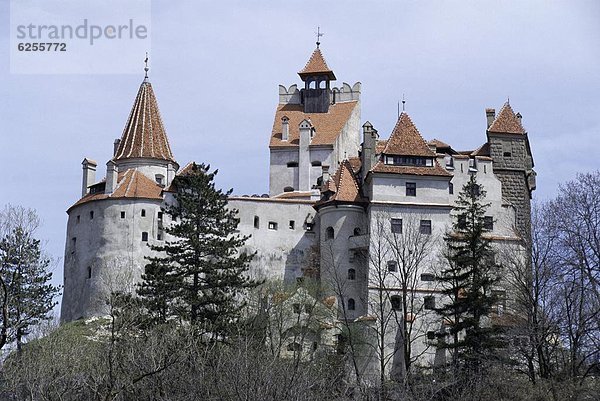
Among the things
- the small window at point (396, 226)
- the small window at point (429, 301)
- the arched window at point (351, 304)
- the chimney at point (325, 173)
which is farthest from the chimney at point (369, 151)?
the small window at point (429, 301)

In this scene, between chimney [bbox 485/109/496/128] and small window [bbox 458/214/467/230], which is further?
chimney [bbox 485/109/496/128]

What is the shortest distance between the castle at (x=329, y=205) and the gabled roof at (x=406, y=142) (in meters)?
0.06

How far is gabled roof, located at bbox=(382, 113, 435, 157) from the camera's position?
75812 millimetres

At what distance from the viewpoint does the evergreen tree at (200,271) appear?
6088cm

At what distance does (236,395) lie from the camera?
143 feet

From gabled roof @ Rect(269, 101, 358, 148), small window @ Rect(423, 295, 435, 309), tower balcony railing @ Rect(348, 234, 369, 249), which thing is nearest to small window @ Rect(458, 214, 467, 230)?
small window @ Rect(423, 295, 435, 309)

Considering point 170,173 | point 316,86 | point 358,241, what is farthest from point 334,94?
point 358,241

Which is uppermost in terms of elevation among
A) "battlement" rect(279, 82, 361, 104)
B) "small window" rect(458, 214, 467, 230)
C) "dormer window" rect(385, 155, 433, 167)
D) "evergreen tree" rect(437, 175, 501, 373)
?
"battlement" rect(279, 82, 361, 104)

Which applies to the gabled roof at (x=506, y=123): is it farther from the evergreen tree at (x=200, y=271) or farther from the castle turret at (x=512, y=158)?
the evergreen tree at (x=200, y=271)

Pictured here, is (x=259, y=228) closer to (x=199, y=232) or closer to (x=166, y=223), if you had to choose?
(x=166, y=223)

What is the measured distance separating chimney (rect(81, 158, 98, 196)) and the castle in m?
0.10

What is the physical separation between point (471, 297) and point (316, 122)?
105ft

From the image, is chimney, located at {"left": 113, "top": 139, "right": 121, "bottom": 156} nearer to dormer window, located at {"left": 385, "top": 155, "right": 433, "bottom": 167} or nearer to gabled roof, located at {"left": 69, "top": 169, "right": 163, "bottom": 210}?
gabled roof, located at {"left": 69, "top": 169, "right": 163, "bottom": 210}

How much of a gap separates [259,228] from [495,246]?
1505cm
